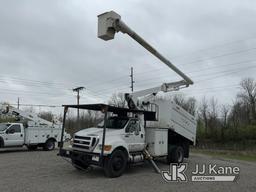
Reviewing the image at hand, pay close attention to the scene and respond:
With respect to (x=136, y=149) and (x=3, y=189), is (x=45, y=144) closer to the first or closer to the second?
(x=136, y=149)

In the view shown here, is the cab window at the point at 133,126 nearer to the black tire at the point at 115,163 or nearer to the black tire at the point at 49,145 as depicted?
the black tire at the point at 115,163

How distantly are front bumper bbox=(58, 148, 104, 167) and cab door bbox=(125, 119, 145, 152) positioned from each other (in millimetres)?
1743

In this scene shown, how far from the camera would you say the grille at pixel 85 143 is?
35.5ft

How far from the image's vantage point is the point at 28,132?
20.4 metres

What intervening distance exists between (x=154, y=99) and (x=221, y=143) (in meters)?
20.6

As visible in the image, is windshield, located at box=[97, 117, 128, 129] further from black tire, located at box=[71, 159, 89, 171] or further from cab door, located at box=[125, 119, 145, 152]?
black tire, located at box=[71, 159, 89, 171]

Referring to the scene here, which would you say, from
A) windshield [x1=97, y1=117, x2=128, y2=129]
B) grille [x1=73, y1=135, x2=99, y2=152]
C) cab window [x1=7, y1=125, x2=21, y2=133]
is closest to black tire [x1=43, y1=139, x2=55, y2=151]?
cab window [x1=7, y1=125, x2=21, y2=133]

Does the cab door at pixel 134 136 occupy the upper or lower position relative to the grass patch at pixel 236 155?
upper

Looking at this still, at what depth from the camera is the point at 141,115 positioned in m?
13.1

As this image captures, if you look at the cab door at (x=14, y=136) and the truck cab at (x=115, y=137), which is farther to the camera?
the cab door at (x=14, y=136)

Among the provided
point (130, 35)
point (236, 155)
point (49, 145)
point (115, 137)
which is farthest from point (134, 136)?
point (236, 155)

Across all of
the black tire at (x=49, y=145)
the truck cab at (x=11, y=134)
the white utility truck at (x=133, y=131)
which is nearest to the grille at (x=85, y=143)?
the white utility truck at (x=133, y=131)

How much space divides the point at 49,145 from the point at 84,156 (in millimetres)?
11739

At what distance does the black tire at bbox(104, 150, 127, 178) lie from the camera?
10.5m
